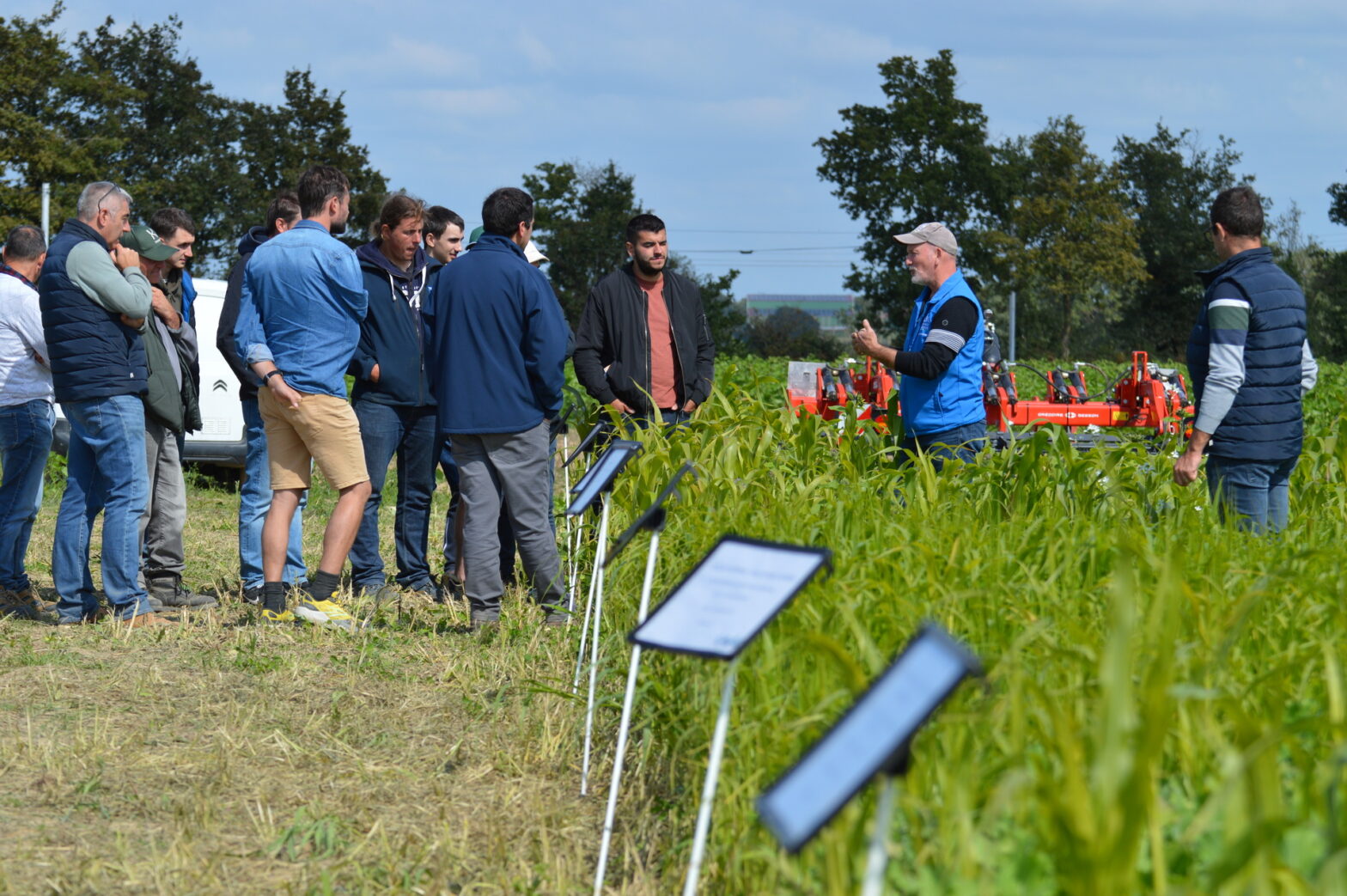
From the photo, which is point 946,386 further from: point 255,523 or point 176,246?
point 176,246

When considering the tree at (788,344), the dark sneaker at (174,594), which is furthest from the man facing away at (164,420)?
the tree at (788,344)

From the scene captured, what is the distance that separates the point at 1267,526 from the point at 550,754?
104 inches

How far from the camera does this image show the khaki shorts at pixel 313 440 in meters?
5.62

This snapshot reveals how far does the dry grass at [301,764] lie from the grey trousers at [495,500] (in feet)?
0.63

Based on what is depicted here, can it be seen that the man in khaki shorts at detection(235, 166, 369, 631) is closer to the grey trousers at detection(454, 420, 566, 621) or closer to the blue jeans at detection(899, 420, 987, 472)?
the grey trousers at detection(454, 420, 566, 621)

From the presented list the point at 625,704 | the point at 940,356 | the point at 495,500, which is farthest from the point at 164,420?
the point at 625,704

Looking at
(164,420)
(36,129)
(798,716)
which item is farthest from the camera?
(36,129)

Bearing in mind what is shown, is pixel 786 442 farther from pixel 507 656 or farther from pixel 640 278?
pixel 507 656

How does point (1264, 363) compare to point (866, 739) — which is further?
point (1264, 363)

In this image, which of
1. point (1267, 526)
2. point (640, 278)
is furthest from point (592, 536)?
point (1267, 526)

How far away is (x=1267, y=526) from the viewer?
462cm

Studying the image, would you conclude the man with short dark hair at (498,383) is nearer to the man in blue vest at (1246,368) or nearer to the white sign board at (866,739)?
the man in blue vest at (1246,368)

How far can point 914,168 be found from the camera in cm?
5306

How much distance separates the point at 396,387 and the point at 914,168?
49355mm
